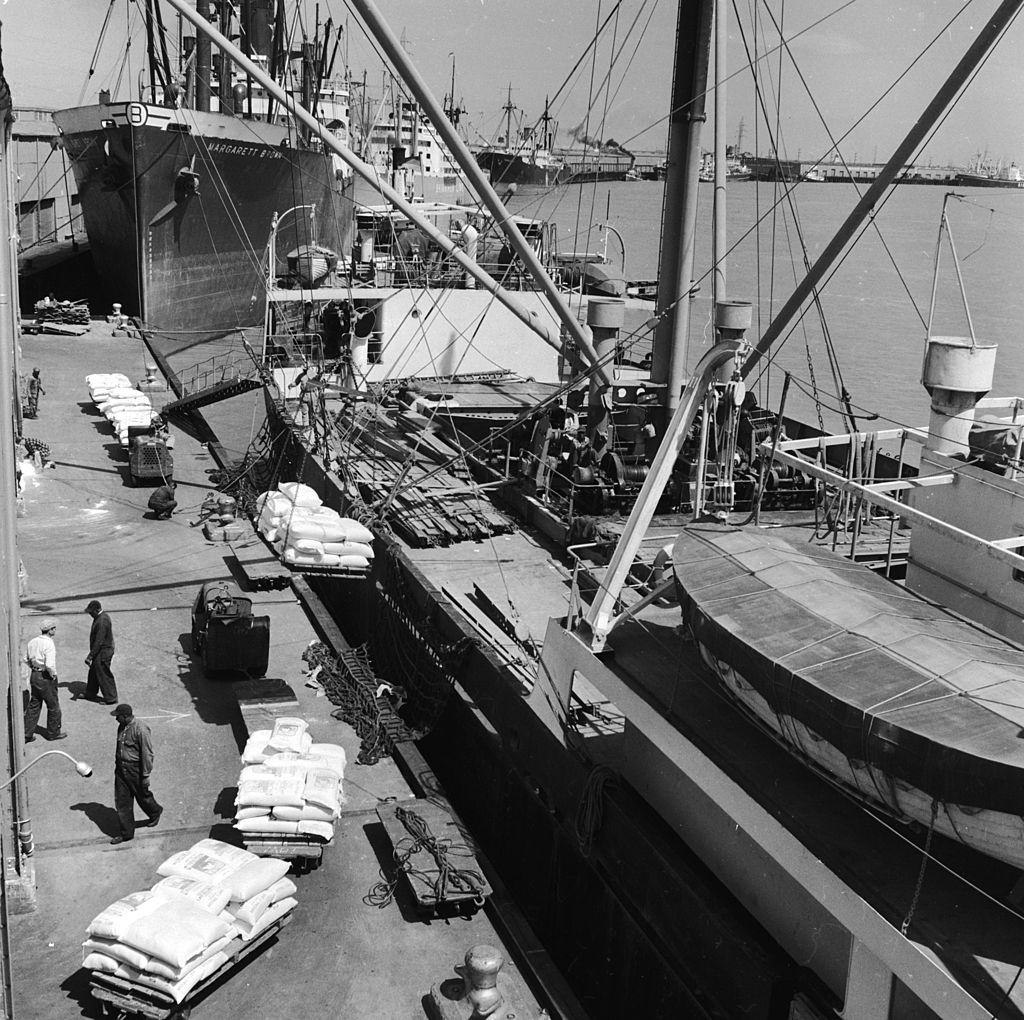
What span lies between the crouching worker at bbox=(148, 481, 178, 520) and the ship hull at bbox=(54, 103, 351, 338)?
19631 millimetres

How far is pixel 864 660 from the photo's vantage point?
304 inches

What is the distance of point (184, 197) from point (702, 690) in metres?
37.2

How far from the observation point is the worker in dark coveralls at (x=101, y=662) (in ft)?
42.6

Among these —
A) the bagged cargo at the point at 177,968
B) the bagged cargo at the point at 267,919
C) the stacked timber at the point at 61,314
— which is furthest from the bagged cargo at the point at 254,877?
the stacked timber at the point at 61,314

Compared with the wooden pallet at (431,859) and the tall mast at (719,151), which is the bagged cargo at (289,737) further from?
the tall mast at (719,151)

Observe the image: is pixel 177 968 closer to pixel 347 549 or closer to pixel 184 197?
pixel 347 549

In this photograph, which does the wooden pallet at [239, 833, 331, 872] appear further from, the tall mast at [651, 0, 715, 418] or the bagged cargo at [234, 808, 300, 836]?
the tall mast at [651, 0, 715, 418]

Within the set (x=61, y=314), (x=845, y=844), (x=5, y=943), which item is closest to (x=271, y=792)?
(x=5, y=943)

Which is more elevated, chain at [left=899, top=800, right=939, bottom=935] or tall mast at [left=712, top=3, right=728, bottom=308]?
tall mast at [left=712, top=3, right=728, bottom=308]

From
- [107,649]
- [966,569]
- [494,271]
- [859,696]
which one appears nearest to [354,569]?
[107,649]

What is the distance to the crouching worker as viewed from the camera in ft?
66.9

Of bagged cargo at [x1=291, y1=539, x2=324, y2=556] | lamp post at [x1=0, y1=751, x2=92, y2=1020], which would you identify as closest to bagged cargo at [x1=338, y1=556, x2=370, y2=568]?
bagged cargo at [x1=291, y1=539, x2=324, y2=556]

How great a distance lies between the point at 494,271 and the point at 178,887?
26649 mm

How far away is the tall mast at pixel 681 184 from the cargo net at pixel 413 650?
17.6 feet
